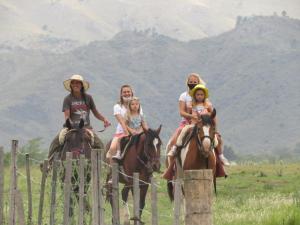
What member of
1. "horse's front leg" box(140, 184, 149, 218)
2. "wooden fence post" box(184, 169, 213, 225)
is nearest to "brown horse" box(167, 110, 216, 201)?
"horse's front leg" box(140, 184, 149, 218)

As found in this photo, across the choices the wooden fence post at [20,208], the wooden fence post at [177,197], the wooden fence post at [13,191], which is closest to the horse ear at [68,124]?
the wooden fence post at [13,191]

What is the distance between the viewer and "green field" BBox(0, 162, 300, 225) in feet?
50.5

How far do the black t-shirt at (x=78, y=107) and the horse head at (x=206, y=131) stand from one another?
1979 mm

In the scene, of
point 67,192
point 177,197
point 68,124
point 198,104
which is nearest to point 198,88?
point 198,104

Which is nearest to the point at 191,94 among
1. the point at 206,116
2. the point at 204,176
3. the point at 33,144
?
the point at 206,116

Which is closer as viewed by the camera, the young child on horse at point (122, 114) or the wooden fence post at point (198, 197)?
the wooden fence post at point (198, 197)

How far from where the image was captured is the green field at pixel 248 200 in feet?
50.5

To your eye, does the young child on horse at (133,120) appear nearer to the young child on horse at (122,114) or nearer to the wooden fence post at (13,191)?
the young child on horse at (122,114)

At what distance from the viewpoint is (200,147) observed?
15398 millimetres

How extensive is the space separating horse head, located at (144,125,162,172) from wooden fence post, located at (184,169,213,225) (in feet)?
23.3

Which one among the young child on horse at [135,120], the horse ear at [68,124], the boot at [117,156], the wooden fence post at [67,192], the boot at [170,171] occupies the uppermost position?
the young child on horse at [135,120]

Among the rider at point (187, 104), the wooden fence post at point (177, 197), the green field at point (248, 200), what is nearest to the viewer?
the wooden fence post at point (177, 197)

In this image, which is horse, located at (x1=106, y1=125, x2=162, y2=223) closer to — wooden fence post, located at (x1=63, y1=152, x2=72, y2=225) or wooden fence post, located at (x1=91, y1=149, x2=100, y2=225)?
wooden fence post, located at (x1=63, y1=152, x2=72, y2=225)

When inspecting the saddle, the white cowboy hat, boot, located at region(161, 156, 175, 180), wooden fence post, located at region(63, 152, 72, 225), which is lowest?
wooden fence post, located at region(63, 152, 72, 225)
